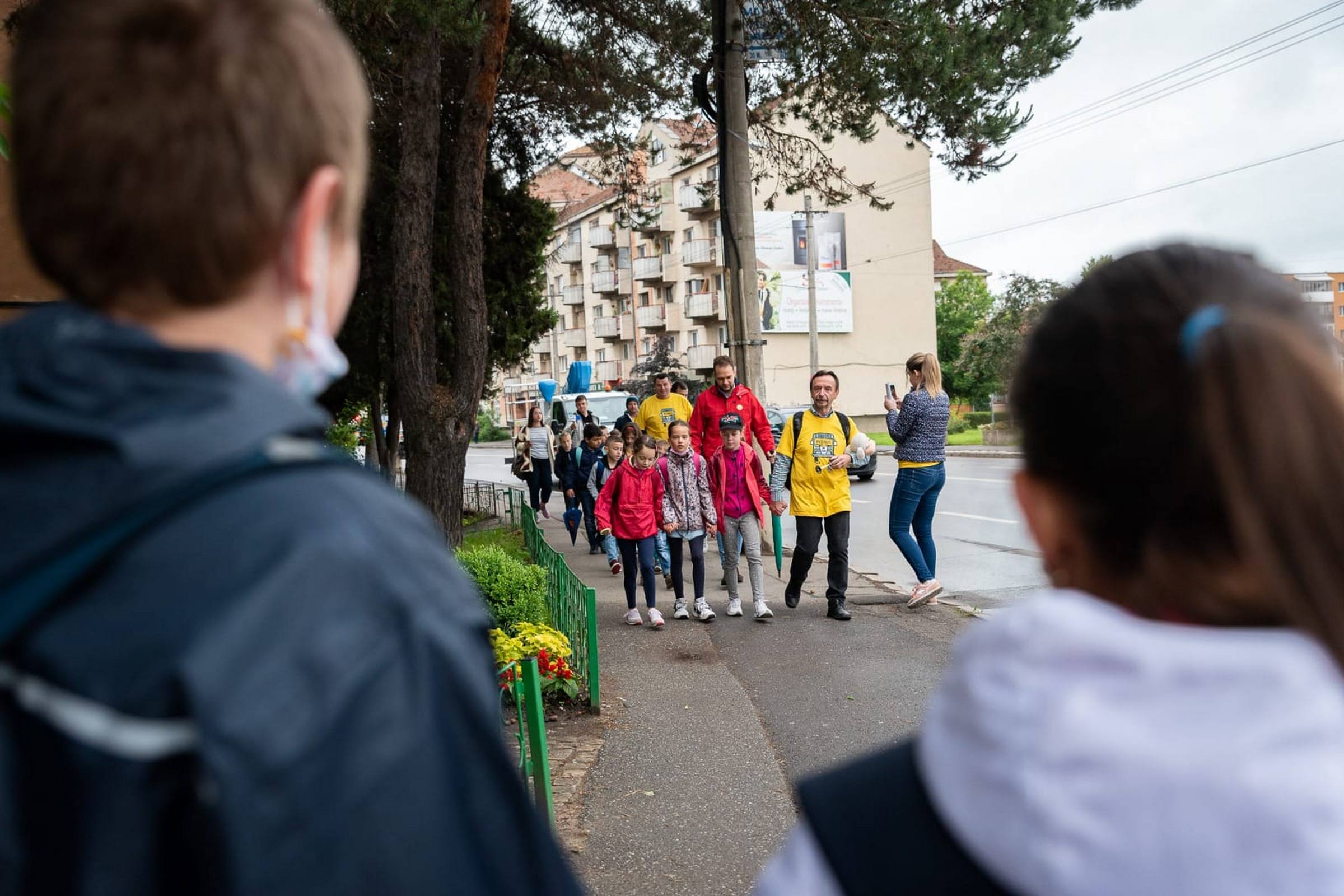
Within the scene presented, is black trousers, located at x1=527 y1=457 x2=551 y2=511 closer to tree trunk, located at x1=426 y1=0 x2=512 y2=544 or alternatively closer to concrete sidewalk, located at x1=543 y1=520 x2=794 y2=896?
tree trunk, located at x1=426 y1=0 x2=512 y2=544

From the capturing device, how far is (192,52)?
34.5 inches

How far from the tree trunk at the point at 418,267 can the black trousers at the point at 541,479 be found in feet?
30.3

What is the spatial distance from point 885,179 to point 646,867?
53807 millimetres

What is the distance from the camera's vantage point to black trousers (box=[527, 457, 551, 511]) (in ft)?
60.1

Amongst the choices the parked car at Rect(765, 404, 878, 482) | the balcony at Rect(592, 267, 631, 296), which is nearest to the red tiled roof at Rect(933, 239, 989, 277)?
the balcony at Rect(592, 267, 631, 296)

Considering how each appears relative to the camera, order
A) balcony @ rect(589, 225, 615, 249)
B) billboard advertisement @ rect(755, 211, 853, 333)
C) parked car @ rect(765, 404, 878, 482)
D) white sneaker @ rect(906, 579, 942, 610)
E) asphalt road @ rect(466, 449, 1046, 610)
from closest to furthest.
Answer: white sneaker @ rect(906, 579, 942, 610) < asphalt road @ rect(466, 449, 1046, 610) < parked car @ rect(765, 404, 878, 482) < billboard advertisement @ rect(755, 211, 853, 333) < balcony @ rect(589, 225, 615, 249)

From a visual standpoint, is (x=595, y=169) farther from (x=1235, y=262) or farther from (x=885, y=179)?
(x=885, y=179)

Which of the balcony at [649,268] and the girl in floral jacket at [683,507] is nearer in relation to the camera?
the girl in floral jacket at [683,507]

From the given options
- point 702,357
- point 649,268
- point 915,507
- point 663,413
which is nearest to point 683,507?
point 915,507

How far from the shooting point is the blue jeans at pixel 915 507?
8.89 meters

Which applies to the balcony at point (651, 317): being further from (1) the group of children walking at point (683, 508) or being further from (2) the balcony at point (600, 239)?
(1) the group of children walking at point (683, 508)

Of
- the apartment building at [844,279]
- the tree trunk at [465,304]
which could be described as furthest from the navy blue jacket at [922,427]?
the apartment building at [844,279]

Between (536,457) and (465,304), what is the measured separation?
9153 mm

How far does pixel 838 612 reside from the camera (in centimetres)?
866
